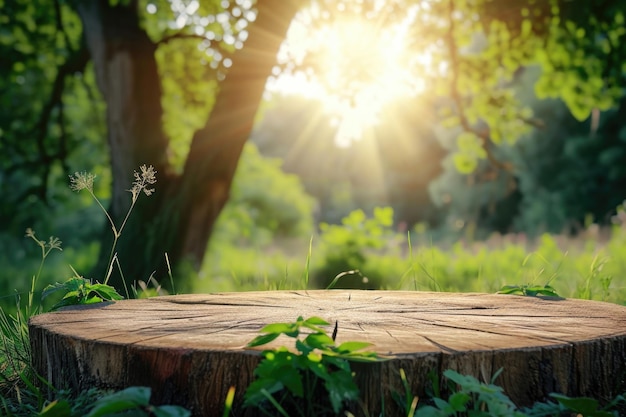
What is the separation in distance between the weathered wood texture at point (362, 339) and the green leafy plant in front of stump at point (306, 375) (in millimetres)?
70

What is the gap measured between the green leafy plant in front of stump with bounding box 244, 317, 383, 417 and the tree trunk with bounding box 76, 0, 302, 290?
14.4ft

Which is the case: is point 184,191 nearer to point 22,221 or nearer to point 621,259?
point 621,259

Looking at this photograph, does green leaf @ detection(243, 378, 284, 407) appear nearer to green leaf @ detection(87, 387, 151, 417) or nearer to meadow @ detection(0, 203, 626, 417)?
meadow @ detection(0, 203, 626, 417)

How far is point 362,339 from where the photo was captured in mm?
1836

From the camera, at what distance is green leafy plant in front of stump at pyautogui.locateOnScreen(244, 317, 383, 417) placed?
62.9 inches

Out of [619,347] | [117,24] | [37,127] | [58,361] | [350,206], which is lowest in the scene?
[350,206]

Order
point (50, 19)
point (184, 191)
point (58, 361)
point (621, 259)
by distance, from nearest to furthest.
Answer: point (58, 361) → point (184, 191) → point (621, 259) → point (50, 19)

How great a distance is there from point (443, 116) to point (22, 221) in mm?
8301

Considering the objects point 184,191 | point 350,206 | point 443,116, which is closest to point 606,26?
point 443,116

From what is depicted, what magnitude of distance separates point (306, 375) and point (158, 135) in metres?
5.84

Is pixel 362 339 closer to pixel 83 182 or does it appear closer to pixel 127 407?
pixel 127 407

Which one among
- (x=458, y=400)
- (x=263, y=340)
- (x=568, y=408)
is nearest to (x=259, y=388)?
(x=263, y=340)

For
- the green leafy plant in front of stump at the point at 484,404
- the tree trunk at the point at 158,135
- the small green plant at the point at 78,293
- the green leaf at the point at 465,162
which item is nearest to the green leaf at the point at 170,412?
the green leafy plant in front of stump at the point at 484,404

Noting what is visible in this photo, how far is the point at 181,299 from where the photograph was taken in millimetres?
2752
